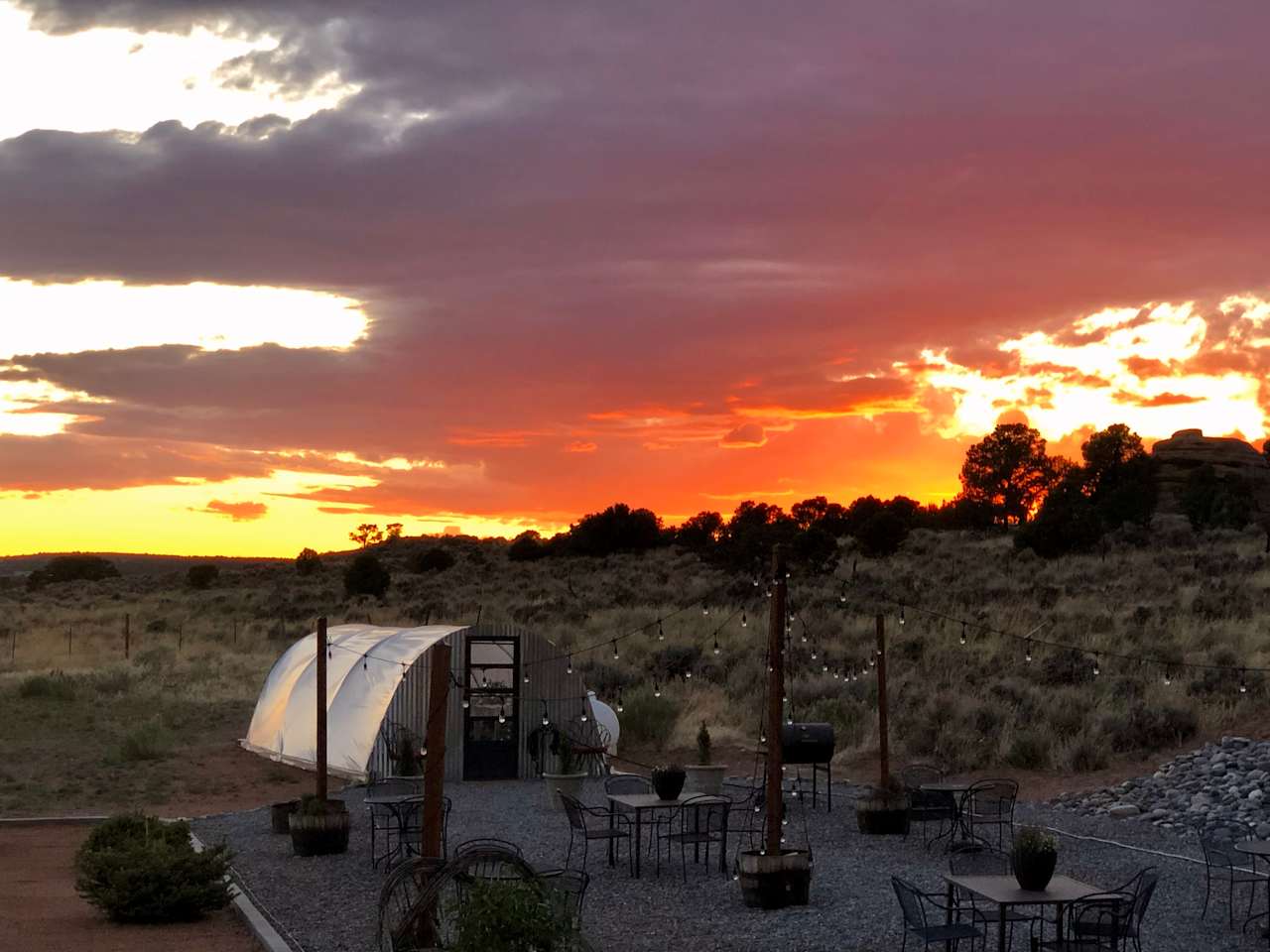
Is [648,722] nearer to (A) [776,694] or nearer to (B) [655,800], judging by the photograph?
(B) [655,800]

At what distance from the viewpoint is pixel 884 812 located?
57.5 ft

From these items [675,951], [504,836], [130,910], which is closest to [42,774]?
[504,836]

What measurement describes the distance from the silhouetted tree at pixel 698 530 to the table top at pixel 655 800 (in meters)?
50.9

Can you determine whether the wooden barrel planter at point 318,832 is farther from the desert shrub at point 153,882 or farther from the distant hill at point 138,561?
the distant hill at point 138,561

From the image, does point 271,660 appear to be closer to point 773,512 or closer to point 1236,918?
point 1236,918

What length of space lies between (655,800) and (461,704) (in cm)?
861

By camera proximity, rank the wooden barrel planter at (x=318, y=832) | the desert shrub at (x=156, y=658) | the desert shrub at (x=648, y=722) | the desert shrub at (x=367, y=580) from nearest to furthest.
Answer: the wooden barrel planter at (x=318, y=832) < the desert shrub at (x=648, y=722) < the desert shrub at (x=156, y=658) < the desert shrub at (x=367, y=580)

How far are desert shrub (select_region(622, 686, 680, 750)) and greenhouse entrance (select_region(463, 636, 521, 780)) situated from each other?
3623mm

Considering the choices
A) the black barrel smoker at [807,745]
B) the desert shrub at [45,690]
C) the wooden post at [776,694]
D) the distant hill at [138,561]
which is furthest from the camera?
the distant hill at [138,561]

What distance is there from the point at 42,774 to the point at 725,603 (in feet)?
74.4

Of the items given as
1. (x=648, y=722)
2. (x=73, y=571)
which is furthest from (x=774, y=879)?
(x=73, y=571)

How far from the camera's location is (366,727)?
2367cm

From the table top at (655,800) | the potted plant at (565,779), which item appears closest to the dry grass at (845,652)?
the potted plant at (565,779)

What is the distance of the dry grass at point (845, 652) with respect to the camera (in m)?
24.3
